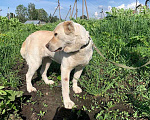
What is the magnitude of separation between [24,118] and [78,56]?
122cm

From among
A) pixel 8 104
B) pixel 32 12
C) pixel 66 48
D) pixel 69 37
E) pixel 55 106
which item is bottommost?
pixel 55 106

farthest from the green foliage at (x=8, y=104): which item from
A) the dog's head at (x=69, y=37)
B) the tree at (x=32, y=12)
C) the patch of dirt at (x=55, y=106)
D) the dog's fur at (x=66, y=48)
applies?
the tree at (x=32, y=12)

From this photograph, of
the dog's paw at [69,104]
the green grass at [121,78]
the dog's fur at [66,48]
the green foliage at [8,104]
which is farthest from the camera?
the dog's paw at [69,104]

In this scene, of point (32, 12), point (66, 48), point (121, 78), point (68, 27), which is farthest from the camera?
point (32, 12)

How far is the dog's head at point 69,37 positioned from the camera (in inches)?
69.9

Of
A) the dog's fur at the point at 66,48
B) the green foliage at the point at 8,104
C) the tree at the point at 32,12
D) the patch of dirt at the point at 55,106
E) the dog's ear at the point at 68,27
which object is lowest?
the patch of dirt at the point at 55,106

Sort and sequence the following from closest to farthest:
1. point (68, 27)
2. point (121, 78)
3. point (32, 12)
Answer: point (68, 27) < point (121, 78) < point (32, 12)

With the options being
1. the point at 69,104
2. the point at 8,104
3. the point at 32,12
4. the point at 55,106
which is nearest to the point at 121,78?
the point at 69,104

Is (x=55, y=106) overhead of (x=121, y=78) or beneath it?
beneath

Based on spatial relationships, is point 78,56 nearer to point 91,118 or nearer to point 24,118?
point 91,118

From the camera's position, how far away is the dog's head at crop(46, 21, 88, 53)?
1774 millimetres

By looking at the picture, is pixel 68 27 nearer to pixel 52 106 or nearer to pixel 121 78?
pixel 52 106

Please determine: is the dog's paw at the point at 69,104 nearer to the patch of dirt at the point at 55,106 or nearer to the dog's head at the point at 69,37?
the patch of dirt at the point at 55,106

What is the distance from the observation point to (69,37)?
1.80 metres
